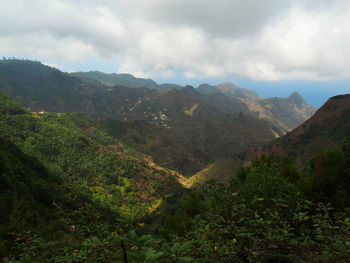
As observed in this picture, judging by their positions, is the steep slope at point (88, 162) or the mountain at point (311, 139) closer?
the mountain at point (311, 139)

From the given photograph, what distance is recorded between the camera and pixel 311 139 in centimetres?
10694

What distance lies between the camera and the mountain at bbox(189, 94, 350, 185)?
96.4m

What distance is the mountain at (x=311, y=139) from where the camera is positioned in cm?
9638

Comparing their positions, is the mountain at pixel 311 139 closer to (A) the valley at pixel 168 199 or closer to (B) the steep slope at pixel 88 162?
(A) the valley at pixel 168 199

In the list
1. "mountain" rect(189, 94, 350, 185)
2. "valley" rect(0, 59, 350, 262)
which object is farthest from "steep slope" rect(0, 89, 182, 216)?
"mountain" rect(189, 94, 350, 185)

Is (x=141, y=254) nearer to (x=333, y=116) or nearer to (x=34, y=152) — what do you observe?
(x=34, y=152)

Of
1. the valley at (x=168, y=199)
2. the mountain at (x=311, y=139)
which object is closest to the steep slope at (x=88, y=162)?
the valley at (x=168, y=199)

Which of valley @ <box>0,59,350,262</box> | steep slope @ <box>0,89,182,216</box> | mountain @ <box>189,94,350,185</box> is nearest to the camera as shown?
valley @ <box>0,59,350,262</box>

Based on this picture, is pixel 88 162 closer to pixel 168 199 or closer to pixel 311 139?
pixel 168 199

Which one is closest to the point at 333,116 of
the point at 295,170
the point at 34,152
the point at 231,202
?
the point at 295,170

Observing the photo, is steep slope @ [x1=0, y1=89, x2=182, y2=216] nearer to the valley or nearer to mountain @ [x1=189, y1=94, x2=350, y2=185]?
the valley

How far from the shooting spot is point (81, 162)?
422ft

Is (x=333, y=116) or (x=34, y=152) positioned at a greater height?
(x=333, y=116)

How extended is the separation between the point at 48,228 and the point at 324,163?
35.6 meters
